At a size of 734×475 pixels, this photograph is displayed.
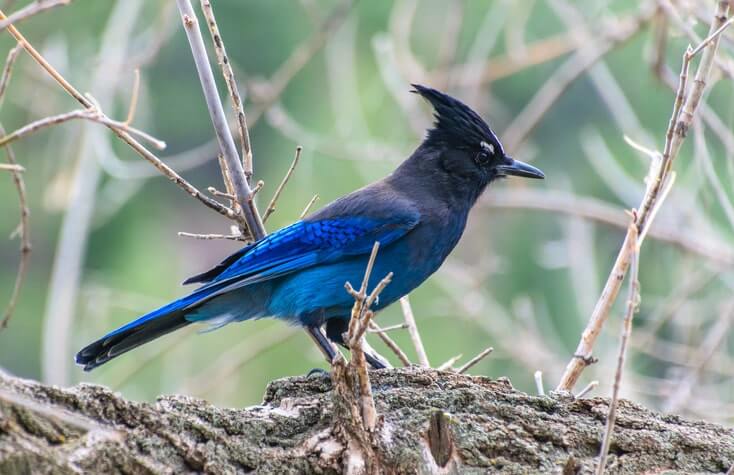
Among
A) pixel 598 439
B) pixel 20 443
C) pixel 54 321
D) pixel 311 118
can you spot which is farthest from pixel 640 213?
pixel 311 118

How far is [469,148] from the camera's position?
188 inches

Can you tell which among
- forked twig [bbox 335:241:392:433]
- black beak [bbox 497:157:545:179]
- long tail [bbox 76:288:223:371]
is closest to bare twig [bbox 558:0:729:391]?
forked twig [bbox 335:241:392:433]

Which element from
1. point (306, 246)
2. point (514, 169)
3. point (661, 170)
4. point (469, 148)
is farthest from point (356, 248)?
point (661, 170)

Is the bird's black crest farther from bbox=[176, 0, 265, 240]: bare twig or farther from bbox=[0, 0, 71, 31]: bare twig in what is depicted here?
bbox=[0, 0, 71, 31]: bare twig

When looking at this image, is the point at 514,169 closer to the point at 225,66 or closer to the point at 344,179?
the point at 225,66

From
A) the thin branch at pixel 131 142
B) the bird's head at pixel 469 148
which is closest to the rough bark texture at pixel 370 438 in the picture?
the thin branch at pixel 131 142

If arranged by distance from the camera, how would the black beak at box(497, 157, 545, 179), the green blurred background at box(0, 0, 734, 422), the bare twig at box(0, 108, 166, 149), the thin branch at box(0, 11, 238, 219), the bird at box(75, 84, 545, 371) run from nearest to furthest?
the bare twig at box(0, 108, 166, 149)
the thin branch at box(0, 11, 238, 219)
the bird at box(75, 84, 545, 371)
the black beak at box(497, 157, 545, 179)
the green blurred background at box(0, 0, 734, 422)

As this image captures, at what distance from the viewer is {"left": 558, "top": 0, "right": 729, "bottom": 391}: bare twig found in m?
3.21

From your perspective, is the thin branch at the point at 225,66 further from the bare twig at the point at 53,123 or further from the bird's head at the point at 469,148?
the bird's head at the point at 469,148

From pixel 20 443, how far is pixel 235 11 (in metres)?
17.6

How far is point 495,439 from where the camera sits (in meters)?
3.00

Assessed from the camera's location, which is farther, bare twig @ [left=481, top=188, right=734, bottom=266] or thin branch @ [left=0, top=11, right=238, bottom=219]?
bare twig @ [left=481, top=188, right=734, bottom=266]

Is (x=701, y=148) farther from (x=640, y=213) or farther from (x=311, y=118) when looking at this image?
(x=311, y=118)

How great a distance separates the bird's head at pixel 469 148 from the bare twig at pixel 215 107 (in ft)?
4.14
